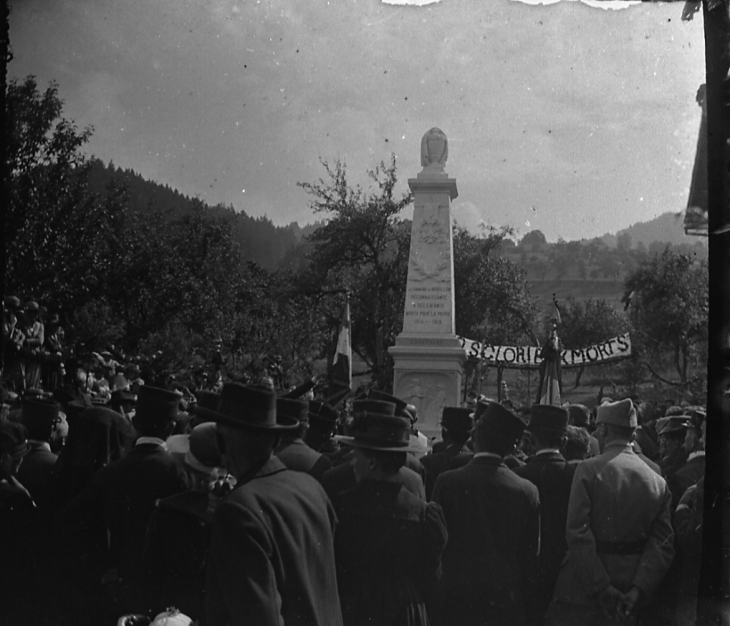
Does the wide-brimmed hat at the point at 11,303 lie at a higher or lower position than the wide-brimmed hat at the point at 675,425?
higher

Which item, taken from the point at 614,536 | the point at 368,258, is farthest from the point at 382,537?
the point at 368,258

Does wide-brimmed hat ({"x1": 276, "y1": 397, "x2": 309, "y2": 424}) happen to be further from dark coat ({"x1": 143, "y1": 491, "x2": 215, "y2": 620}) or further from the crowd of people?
dark coat ({"x1": 143, "y1": 491, "x2": 215, "y2": 620})

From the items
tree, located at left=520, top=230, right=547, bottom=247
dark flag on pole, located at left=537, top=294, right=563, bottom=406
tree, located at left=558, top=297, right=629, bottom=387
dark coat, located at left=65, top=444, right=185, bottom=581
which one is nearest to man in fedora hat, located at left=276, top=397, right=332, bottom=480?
dark coat, located at left=65, top=444, right=185, bottom=581

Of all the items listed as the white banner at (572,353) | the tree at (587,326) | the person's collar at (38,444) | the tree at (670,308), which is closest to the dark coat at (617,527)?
the person's collar at (38,444)

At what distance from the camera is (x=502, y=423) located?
15.5 feet

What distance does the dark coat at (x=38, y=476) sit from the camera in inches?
188

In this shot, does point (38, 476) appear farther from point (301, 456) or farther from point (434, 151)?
point (434, 151)

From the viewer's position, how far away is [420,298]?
542 inches

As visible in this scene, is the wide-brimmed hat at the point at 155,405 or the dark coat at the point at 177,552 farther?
the wide-brimmed hat at the point at 155,405

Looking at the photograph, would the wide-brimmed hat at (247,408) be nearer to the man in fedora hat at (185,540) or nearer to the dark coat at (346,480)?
the man in fedora hat at (185,540)

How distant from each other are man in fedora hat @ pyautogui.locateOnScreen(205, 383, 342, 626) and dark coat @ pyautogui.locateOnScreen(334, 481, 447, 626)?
0.66 m

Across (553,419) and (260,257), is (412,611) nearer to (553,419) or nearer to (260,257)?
(553,419)

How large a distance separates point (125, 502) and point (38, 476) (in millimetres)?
914

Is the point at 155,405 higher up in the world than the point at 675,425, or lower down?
higher up
